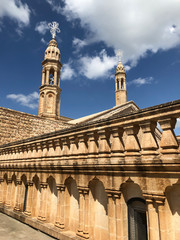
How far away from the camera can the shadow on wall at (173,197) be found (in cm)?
298

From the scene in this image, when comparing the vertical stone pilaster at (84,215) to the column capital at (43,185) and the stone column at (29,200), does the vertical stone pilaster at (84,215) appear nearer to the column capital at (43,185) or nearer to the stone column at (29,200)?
the column capital at (43,185)

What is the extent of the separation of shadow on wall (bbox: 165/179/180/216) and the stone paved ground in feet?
10.4

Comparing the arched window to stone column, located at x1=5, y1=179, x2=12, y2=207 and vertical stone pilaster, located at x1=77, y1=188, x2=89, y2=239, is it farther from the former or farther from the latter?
stone column, located at x1=5, y1=179, x2=12, y2=207

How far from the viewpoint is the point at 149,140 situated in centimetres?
325

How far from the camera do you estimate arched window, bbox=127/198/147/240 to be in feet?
11.7

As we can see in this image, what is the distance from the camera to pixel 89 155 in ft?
14.0

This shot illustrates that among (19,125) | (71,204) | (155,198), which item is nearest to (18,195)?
(71,204)

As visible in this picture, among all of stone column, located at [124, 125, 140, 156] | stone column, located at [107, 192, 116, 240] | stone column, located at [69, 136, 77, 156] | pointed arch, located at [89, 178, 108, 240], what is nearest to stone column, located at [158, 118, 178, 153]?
stone column, located at [124, 125, 140, 156]

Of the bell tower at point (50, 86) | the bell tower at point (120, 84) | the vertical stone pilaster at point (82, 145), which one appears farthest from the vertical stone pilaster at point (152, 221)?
the bell tower at point (120, 84)

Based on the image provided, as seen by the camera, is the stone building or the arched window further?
the arched window

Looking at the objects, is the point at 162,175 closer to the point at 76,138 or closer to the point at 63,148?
the point at 76,138

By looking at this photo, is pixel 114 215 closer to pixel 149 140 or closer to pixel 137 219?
pixel 137 219

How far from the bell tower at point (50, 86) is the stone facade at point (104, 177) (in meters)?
24.3

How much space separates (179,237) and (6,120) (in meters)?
12.6
